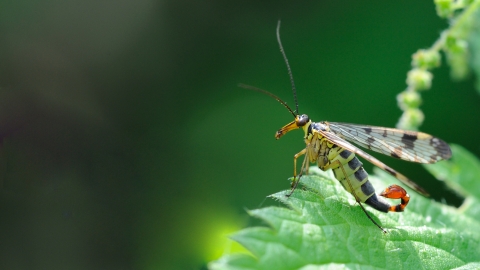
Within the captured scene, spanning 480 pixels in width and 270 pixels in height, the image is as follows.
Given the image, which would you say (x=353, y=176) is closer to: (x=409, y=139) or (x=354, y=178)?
(x=354, y=178)

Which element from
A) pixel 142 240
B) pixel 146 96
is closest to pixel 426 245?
pixel 142 240

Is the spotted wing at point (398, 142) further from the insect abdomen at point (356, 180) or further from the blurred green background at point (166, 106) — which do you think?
the blurred green background at point (166, 106)

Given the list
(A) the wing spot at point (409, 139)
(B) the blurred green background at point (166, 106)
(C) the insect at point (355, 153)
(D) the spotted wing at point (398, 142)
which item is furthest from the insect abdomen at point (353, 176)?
(B) the blurred green background at point (166, 106)

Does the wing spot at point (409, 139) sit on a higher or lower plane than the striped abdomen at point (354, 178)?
higher

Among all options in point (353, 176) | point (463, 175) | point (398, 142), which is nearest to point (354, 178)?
point (353, 176)

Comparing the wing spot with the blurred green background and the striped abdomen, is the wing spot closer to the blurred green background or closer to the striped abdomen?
the striped abdomen
